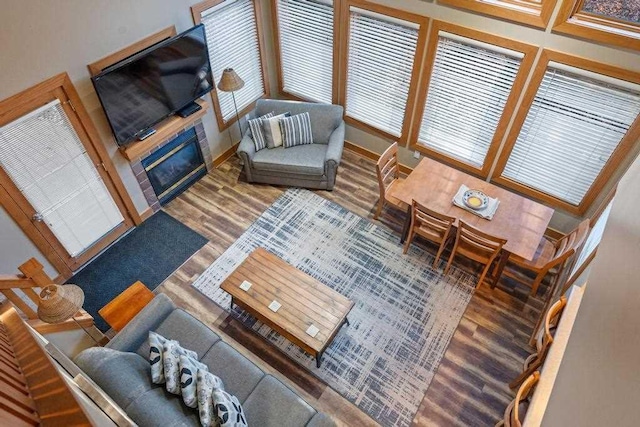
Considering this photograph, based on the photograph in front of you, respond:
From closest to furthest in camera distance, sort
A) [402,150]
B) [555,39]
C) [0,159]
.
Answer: [0,159] → [555,39] → [402,150]

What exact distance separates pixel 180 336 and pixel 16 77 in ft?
8.44

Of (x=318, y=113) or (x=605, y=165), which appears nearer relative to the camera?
(x=605, y=165)

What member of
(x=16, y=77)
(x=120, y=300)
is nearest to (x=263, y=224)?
(x=120, y=300)

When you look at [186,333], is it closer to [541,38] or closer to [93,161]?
[93,161]

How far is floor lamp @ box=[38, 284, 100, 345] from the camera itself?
2.82 m

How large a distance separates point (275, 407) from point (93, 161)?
123 inches

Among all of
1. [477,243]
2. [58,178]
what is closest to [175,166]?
[58,178]

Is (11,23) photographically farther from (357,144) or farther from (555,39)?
(555,39)

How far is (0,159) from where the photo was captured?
3.42m

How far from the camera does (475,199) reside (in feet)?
14.0

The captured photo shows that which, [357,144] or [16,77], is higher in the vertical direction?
[357,144]

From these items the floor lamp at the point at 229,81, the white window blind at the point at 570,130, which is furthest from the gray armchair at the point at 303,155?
the white window blind at the point at 570,130

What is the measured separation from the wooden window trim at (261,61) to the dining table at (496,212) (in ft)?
8.52

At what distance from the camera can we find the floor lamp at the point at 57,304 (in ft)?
9.25
